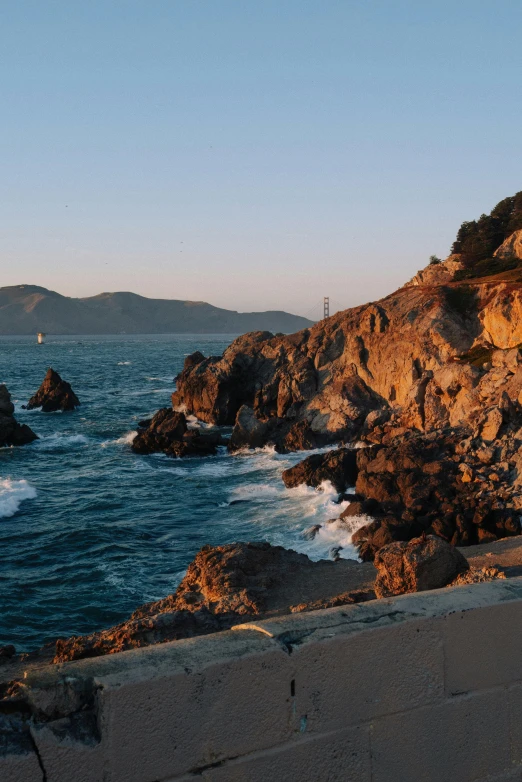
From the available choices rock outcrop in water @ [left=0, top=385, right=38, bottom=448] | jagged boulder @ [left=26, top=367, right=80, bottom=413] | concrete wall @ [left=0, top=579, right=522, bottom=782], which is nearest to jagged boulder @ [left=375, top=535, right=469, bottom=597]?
concrete wall @ [left=0, top=579, right=522, bottom=782]

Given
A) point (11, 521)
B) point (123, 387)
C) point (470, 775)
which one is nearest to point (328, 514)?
point (11, 521)

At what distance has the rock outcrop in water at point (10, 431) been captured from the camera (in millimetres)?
46509

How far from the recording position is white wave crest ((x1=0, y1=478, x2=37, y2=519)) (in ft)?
99.3

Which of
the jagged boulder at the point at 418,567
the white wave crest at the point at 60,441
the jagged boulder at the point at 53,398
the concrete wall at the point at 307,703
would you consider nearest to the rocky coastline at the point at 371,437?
the jagged boulder at the point at 418,567

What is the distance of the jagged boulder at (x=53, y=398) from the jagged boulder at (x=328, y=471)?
3583 cm

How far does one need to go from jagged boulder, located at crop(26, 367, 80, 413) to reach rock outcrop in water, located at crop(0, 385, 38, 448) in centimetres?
1511

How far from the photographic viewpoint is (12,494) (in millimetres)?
32719

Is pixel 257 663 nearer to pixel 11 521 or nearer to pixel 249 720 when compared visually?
pixel 249 720

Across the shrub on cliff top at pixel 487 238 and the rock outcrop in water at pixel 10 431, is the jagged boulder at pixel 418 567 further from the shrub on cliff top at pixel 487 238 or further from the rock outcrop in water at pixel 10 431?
the shrub on cliff top at pixel 487 238

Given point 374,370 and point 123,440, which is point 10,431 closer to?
point 123,440

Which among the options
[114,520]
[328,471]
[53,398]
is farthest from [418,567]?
[53,398]

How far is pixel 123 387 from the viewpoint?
83375 mm

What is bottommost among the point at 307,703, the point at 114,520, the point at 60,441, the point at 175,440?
the point at 114,520

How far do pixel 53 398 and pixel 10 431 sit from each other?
1729 cm
